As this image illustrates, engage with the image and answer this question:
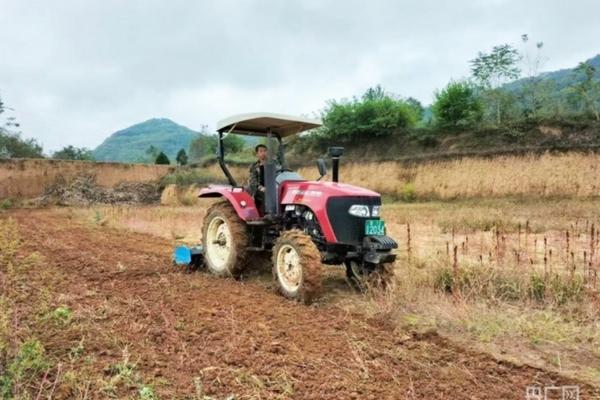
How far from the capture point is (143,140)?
15688 centimetres

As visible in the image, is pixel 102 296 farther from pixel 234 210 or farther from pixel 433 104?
pixel 433 104

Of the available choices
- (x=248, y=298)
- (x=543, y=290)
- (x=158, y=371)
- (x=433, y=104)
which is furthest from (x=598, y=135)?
(x=158, y=371)

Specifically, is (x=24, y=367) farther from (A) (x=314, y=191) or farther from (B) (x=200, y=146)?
(B) (x=200, y=146)

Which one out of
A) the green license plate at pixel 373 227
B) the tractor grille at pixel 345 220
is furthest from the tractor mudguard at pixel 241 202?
the green license plate at pixel 373 227

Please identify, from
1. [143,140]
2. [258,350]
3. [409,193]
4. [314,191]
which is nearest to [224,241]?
[314,191]

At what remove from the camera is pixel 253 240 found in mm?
5891

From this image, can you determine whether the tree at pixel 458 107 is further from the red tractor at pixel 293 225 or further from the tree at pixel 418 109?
the red tractor at pixel 293 225

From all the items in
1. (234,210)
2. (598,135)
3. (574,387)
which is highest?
(598,135)

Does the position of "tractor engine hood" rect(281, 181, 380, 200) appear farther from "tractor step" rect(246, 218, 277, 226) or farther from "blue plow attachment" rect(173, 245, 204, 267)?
"blue plow attachment" rect(173, 245, 204, 267)

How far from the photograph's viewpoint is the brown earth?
9.14 feet

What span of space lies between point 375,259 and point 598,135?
17.1 m

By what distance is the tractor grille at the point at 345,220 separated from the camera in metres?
4.75

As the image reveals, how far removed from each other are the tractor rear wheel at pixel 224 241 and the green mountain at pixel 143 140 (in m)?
120

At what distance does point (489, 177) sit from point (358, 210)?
1364 centimetres
